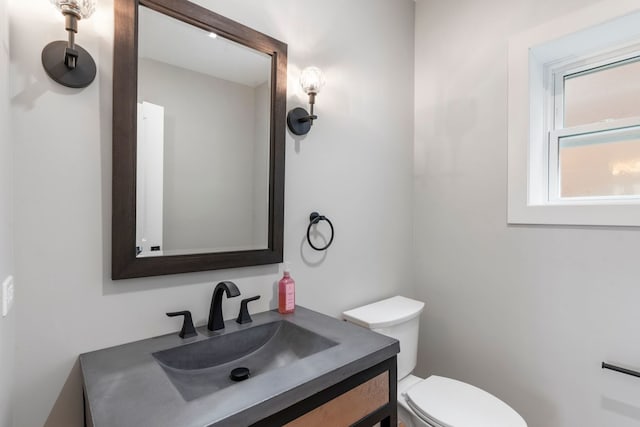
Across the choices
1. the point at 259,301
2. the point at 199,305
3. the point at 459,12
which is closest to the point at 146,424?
the point at 199,305

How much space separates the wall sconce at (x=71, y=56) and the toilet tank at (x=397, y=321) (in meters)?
1.36

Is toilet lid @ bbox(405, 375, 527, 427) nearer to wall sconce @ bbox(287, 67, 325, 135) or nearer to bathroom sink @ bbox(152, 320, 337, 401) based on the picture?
bathroom sink @ bbox(152, 320, 337, 401)

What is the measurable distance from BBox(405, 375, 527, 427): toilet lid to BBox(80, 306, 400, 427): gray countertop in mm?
480

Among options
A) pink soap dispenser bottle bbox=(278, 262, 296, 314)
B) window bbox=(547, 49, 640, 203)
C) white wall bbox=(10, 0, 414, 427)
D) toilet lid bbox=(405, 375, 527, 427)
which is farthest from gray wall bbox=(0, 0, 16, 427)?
window bbox=(547, 49, 640, 203)

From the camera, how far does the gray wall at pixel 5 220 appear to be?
2.48 feet

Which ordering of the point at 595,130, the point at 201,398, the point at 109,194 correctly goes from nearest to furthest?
the point at 201,398, the point at 109,194, the point at 595,130

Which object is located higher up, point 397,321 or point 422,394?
point 397,321

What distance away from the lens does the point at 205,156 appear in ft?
3.94

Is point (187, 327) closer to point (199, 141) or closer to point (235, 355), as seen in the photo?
point (235, 355)

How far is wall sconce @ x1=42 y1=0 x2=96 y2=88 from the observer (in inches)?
33.7

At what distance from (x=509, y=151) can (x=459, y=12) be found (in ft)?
2.81

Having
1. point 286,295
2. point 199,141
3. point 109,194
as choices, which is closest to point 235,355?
point 286,295

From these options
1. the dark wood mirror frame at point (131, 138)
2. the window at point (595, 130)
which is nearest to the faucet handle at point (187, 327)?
A: the dark wood mirror frame at point (131, 138)

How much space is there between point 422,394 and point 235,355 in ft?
2.77
